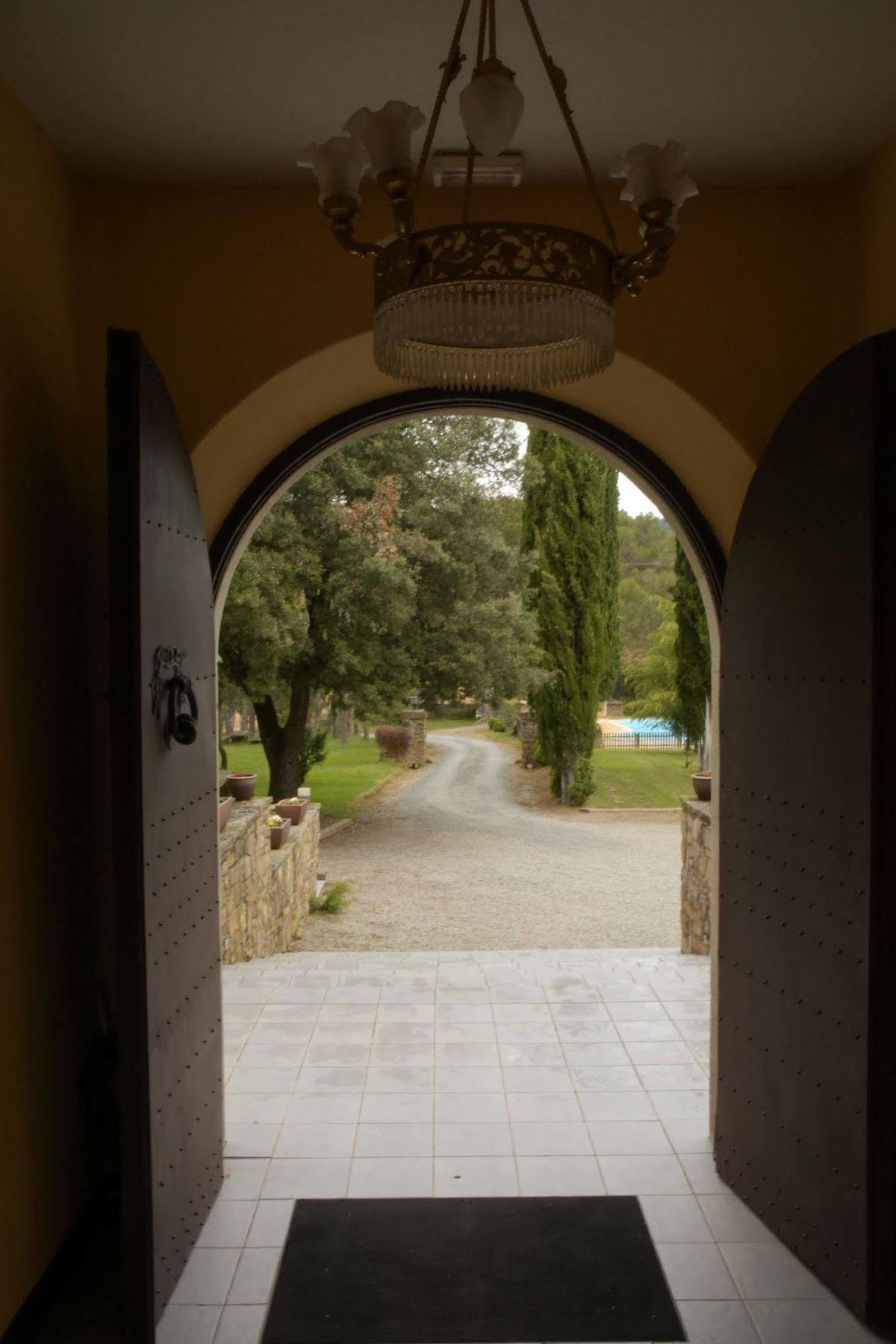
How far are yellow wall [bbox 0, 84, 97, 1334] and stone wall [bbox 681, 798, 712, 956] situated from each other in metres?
3.94

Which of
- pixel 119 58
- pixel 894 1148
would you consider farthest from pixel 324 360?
pixel 894 1148

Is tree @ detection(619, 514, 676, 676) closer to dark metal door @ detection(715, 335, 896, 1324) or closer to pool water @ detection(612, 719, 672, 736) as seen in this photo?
pool water @ detection(612, 719, 672, 736)

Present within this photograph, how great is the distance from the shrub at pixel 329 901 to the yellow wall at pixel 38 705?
6273 millimetres

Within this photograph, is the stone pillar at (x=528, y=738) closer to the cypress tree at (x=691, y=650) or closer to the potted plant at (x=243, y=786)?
the cypress tree at (x=691, y=650)

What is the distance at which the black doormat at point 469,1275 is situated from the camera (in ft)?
8.06

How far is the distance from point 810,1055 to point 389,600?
8556 millimetres

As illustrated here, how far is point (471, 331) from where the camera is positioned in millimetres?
1966

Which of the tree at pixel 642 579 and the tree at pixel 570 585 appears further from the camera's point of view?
the tree at pixel 642 579

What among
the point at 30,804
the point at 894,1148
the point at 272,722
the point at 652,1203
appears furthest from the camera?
the point at 272,722

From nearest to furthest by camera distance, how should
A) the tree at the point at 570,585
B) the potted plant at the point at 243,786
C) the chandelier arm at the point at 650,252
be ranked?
1. the chandelier arm at the point at 650,252
2. the potted plant at the point at 243,786
3. the tree at the point at 570,585

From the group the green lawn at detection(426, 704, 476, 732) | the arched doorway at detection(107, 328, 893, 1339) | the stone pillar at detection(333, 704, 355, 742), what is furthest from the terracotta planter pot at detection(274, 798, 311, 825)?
the green lawn at detection(426, 704, 476, 732)

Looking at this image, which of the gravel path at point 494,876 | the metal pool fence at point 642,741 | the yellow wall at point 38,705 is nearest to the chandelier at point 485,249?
the yellow wall at point 38,705

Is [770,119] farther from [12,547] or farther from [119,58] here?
[12,547]

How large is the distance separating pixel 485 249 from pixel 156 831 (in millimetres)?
1546
